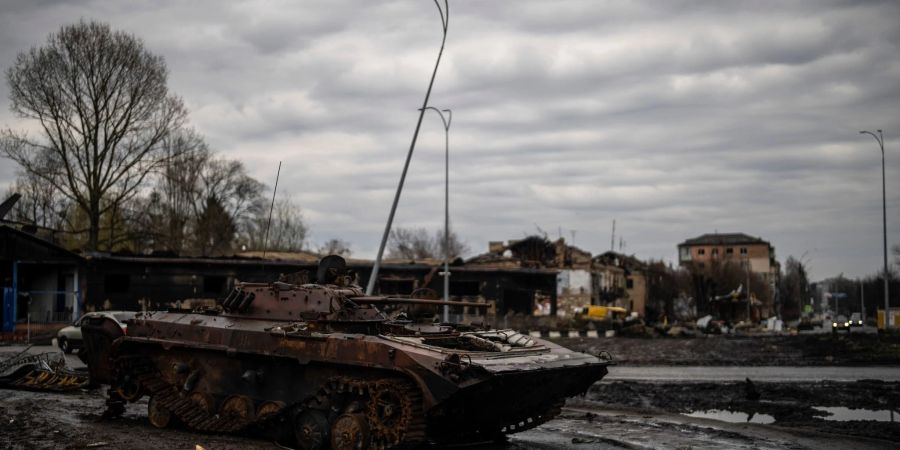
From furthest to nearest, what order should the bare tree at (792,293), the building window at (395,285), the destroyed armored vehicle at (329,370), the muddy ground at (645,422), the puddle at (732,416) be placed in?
the bare tree at (792,293)
the building window at (395,285)
the puddle at (732,416)
the muddy ground at (645,422)
the destroyed armored vehicle at (329,370)

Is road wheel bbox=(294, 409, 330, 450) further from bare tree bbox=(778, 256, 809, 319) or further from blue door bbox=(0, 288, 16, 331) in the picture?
bare tree bbox=(778, 256, 809, 319)

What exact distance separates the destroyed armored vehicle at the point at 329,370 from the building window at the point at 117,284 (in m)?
26.0

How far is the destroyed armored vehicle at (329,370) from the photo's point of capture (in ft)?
37.4

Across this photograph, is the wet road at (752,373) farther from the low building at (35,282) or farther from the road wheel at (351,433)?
the low building at (35,282)

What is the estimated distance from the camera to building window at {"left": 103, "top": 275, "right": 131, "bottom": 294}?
4000cm

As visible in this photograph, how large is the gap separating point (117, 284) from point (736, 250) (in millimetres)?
97792

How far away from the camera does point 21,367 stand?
59.9 ft

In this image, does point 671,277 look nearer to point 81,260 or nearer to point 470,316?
point 470,316

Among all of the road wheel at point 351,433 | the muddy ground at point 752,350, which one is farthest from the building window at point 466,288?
the road wheel at point 351,433

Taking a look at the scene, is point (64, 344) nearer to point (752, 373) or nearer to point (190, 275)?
point (190, 275)

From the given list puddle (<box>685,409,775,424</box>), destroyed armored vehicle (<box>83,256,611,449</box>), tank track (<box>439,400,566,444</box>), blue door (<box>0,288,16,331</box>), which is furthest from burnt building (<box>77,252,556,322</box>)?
tank track (<box>439,400,566,444</box>)

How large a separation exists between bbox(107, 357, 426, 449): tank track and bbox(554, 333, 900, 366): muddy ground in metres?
14.8

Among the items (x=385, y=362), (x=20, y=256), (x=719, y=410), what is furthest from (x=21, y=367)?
(x=20, y=256)

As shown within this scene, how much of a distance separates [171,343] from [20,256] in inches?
954
